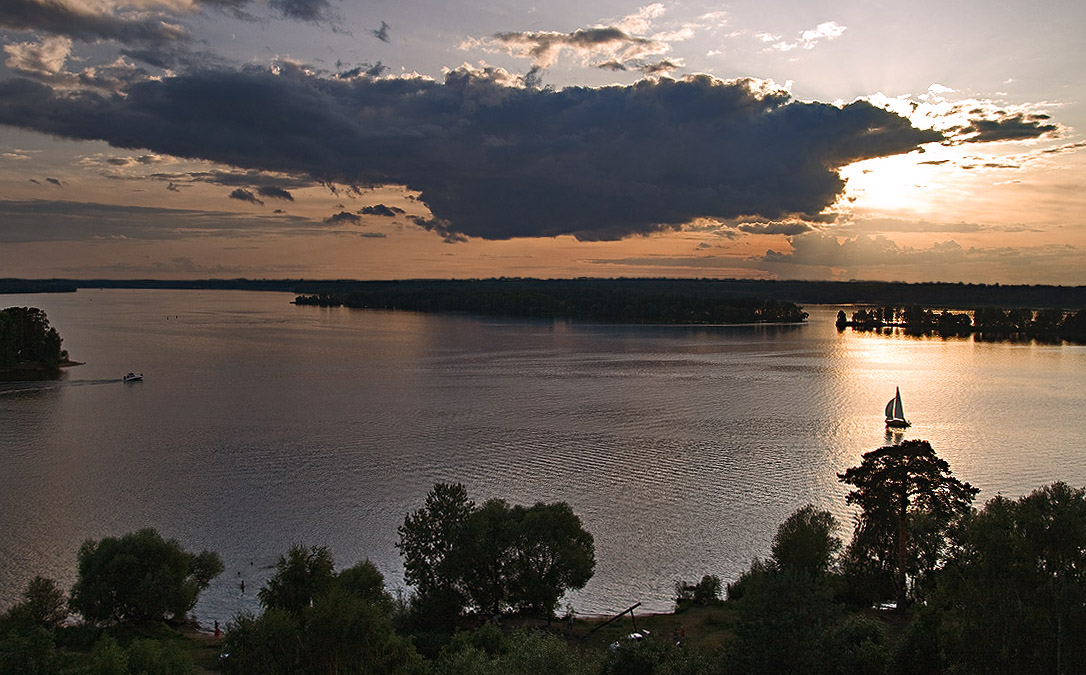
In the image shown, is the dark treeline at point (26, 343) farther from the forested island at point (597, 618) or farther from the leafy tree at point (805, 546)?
the leafy tree at point (805, 546)

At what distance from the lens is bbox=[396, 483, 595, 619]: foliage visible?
2053cm

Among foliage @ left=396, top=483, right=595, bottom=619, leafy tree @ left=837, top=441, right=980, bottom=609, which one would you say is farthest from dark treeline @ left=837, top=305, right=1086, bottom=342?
foliage @ left=396, top=483, right=595, bottom=619

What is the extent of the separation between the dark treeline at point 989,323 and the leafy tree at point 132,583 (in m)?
112

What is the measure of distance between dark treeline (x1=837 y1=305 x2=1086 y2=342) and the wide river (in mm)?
35250

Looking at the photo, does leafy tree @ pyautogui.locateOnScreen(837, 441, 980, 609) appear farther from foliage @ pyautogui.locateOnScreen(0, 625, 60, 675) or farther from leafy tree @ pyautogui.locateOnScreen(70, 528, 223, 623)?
foliage @ pyautogui.locateOnScreen(0, 625, 60, 675)

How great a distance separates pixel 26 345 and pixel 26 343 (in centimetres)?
17

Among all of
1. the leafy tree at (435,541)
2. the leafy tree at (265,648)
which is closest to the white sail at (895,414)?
the leafy tree at (435,541)

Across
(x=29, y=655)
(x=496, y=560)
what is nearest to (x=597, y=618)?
(x=496, y=560)

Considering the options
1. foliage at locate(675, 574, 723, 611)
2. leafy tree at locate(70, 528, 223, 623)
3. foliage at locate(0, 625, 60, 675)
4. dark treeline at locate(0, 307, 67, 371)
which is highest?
dark treeline at locate(0, 307, 67, 371)

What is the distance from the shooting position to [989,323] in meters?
120

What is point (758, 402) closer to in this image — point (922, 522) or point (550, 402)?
point (550, 402)

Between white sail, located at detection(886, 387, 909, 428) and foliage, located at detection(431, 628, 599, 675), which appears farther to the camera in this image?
white sail, located at detection(886, 387, 909, 428)

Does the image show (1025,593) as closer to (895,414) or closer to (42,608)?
(42,608)

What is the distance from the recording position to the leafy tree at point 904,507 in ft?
68.1
